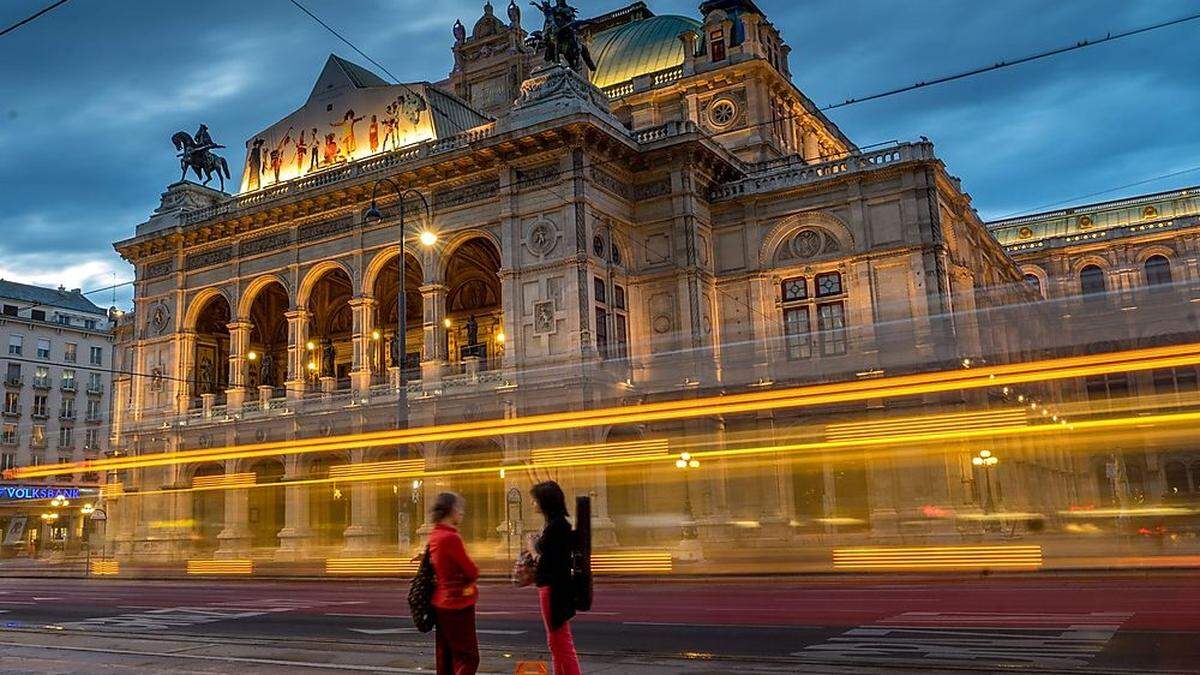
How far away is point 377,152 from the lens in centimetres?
4106

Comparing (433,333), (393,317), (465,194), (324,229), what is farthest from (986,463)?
(393,317)

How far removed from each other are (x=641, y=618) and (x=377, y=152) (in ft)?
99.1

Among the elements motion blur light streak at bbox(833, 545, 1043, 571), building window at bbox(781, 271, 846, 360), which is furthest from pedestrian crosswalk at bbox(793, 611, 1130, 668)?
building window at bbox(781, 271, 846, 360)

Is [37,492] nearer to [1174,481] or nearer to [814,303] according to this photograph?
[814,303]

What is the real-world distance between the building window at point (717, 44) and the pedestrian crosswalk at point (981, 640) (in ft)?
118

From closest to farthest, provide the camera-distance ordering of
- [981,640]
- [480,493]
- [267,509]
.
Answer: [981,640]
[480,493]
[267,509]

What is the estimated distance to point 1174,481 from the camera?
65.4 ft

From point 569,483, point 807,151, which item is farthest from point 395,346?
point 569,483

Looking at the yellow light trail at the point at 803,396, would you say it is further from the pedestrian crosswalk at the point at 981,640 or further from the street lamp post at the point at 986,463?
the pedestrian crosswalk at the point at 981,640

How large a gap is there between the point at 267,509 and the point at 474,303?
1229 cm

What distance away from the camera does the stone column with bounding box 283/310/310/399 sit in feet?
134

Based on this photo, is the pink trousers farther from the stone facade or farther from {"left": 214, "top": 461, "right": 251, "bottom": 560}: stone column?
{"left": 214, "top": 461, "right": 251, "bottom": 560}: stone column

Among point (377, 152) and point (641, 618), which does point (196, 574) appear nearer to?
point (377, 152)

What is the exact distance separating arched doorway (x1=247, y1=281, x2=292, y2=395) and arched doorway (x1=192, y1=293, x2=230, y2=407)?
1.30 metres
